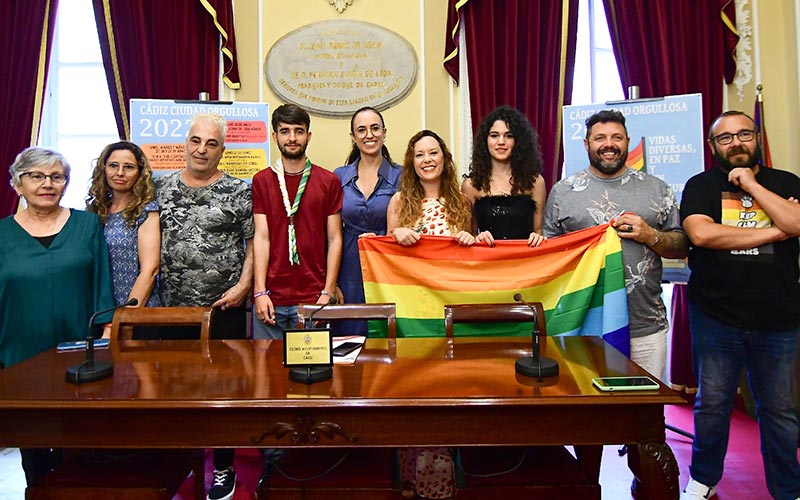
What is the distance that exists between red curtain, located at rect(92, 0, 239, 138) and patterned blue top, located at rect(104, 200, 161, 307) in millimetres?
1794

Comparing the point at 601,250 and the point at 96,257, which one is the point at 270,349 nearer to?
the point at 96,257

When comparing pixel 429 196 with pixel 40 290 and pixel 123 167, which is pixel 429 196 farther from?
pixel 40 290

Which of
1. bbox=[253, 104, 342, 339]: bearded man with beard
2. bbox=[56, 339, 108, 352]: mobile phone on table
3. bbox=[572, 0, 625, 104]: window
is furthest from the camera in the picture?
bbox=[572, 0, 625, 104]: window

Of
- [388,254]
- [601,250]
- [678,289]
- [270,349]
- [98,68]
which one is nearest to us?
[270,349]

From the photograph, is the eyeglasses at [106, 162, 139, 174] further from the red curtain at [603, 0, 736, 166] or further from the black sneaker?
the red curtain at [603, 0, 736, 166]

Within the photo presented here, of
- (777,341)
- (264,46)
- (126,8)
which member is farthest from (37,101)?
(777,341)

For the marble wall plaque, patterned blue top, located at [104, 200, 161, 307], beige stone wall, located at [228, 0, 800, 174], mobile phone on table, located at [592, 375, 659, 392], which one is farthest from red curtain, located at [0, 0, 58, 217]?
mobile phone on table, located at [592, 375, 659, 392]

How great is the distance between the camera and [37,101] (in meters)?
4.11

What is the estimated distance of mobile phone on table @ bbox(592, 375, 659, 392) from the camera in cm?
145

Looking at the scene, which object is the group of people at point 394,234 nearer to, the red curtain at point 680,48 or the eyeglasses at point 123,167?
the eyeglasses at point 123,167

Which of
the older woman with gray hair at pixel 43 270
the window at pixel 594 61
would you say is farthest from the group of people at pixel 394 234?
the window at pixel 594 61

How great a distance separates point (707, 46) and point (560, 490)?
3572 millimetres

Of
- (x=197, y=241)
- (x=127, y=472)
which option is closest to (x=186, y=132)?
(x=197, y=241)

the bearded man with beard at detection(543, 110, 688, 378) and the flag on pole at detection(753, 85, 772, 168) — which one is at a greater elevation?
the flag on pole at detection(753, 85, 772, 168)
